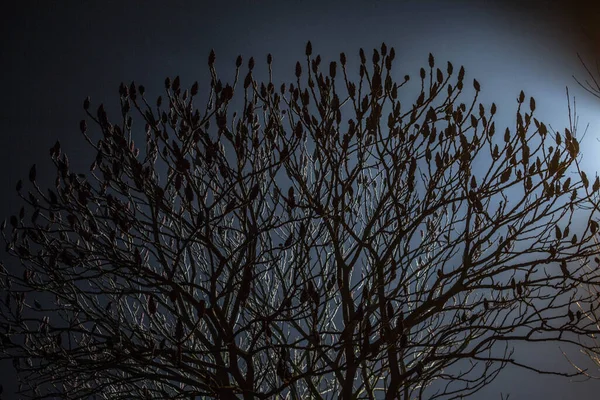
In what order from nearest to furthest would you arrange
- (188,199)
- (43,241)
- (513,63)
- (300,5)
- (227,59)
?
(188,199) < (43,241) < (227,59) < (300,5) < (513,63)

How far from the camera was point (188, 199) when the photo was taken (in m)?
1.76

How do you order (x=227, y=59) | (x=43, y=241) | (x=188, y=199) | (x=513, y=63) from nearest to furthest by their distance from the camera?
(x=188, y=199)
(x=43, y=241)
(x=227, y=59)
(x=513, y=63)

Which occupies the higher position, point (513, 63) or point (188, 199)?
point (513, 63)

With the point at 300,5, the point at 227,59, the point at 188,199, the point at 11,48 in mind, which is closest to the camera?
the point at 188,199

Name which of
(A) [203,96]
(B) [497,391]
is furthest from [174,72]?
(B) [497,391]

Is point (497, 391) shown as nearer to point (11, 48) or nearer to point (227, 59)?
point (227, 59)

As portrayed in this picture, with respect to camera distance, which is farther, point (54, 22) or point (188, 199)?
point (54, 22)

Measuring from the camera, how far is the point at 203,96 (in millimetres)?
3795

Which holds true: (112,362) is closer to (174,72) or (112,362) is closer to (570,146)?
(570,146)

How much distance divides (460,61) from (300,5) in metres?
1.13

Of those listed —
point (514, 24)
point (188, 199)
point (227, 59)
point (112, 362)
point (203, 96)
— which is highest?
point (514, 24)

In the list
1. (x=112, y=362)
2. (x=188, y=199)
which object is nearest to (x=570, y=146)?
(x=188, y=199)

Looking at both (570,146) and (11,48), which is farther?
(11,48)

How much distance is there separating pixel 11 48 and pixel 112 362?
246 cm
